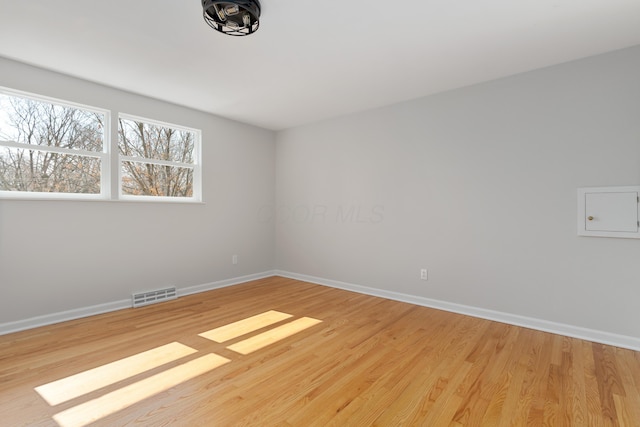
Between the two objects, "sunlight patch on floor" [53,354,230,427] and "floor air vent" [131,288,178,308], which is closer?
"sunlight patch on floor" [53,354,230,427]

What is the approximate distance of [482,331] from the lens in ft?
9.27

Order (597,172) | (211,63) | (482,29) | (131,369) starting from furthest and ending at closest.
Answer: (211,63) < (597,172) < (482,29) < (131,369)

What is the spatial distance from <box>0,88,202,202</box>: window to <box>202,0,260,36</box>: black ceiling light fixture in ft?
6.99

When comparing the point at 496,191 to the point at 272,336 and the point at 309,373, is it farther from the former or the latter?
the point at 272,336

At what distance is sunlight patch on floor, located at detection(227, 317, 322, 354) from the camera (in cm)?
246

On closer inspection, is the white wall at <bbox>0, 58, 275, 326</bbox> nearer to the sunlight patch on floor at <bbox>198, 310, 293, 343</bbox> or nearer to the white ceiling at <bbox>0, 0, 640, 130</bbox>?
the white ceiling at <bbox>0, 0, 640, 130</bbox>

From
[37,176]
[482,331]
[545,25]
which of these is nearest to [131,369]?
[37,176]

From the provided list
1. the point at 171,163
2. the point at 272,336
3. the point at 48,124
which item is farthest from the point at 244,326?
the point at 48,124

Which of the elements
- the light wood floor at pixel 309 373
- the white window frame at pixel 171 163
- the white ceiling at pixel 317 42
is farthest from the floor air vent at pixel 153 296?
the white ceiling at pixel 317 42

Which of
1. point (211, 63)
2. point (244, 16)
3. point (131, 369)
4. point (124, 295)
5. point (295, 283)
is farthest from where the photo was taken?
point (295, 283)

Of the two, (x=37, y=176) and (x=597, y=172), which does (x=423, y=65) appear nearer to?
(x=597, y=172)

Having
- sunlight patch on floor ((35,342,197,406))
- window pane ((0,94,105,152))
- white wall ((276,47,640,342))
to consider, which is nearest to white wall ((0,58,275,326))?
window pane ((0,94,105,152))

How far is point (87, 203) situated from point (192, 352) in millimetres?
2091

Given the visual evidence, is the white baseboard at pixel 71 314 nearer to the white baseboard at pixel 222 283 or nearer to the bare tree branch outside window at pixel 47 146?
the white baseboard at pixel 222 283
